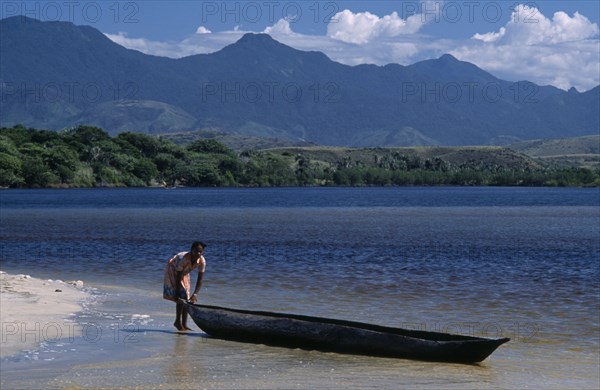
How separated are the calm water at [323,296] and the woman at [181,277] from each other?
603 mm

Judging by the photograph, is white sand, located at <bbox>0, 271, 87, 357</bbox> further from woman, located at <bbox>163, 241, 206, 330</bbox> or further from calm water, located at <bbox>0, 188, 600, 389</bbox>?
woman, located at <bbox>163, 241, 206, 330</bbox>

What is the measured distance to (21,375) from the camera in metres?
14.7

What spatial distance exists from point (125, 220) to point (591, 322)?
5472 cm

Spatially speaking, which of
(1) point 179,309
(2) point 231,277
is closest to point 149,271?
(2) point 231,277

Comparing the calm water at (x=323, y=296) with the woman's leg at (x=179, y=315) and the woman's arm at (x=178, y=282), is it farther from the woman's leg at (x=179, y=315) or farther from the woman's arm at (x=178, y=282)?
the woman's arm at (x=178, y=282)

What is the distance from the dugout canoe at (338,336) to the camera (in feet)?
54.0

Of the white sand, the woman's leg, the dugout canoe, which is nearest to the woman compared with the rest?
the woman's leg

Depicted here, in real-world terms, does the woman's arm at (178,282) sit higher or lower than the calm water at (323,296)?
higher

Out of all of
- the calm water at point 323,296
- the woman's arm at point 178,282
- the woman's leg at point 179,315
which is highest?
the woman's arm at point 178,282

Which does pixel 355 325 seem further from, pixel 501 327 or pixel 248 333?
pixel 501 327

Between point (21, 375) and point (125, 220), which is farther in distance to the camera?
point (125, 220)

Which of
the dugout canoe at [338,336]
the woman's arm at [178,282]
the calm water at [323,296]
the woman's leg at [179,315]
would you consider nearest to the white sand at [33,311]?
the calm water at [323,296]

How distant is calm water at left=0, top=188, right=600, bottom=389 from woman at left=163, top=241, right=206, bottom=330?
603mm

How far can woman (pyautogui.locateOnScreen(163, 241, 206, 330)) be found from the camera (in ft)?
62.1
